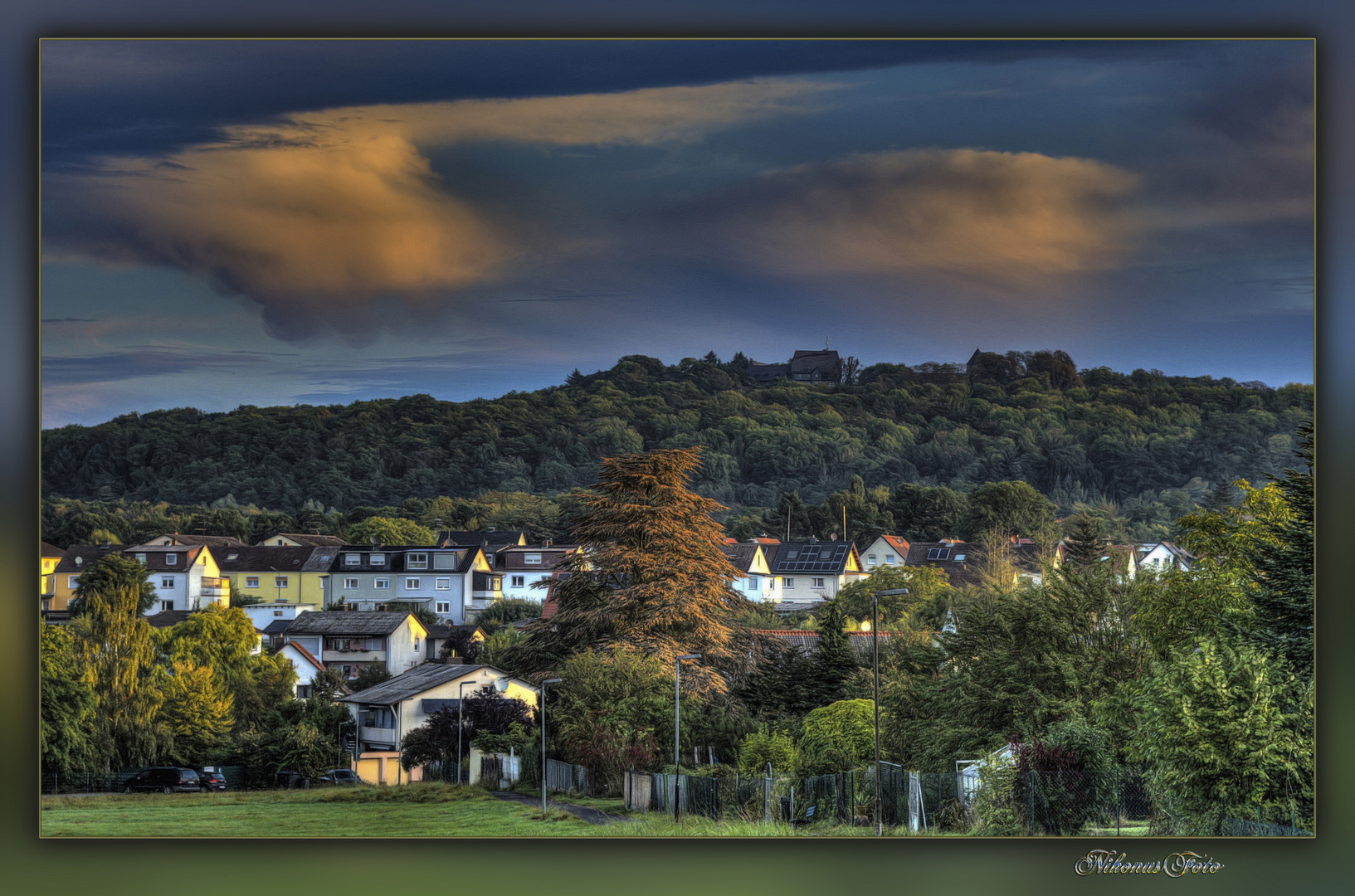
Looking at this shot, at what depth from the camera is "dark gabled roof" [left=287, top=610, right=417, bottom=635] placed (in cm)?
1253

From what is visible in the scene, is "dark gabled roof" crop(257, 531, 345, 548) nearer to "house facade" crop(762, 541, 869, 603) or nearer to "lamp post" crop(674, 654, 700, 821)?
"lamp post" crop(674, 654, 700, 821)

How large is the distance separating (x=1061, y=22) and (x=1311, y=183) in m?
2.40

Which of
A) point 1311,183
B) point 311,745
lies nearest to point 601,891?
point 311,745

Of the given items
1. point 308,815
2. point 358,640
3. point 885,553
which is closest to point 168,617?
point 358,640

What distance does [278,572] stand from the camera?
1257cm

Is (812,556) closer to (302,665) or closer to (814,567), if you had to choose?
(814,567)

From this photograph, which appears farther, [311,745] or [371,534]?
[371,534]

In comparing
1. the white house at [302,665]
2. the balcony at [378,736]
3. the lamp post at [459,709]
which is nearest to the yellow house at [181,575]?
the white house at [302,665]

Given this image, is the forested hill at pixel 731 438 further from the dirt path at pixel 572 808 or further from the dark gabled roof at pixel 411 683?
the dirt path at pixel 572 808

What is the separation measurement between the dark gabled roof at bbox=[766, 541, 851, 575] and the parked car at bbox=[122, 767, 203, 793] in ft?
23.3

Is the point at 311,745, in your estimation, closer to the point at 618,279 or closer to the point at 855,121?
the point at 618,279

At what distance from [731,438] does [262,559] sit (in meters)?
5.95

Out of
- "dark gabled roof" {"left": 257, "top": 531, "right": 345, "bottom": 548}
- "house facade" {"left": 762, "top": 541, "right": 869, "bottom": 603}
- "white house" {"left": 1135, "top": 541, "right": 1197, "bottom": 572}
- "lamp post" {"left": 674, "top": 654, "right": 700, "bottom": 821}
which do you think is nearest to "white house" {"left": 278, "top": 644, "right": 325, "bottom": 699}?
"dark gabled roof" {"left": 257, "top": 531, "right": 345, "bottom": 548}
